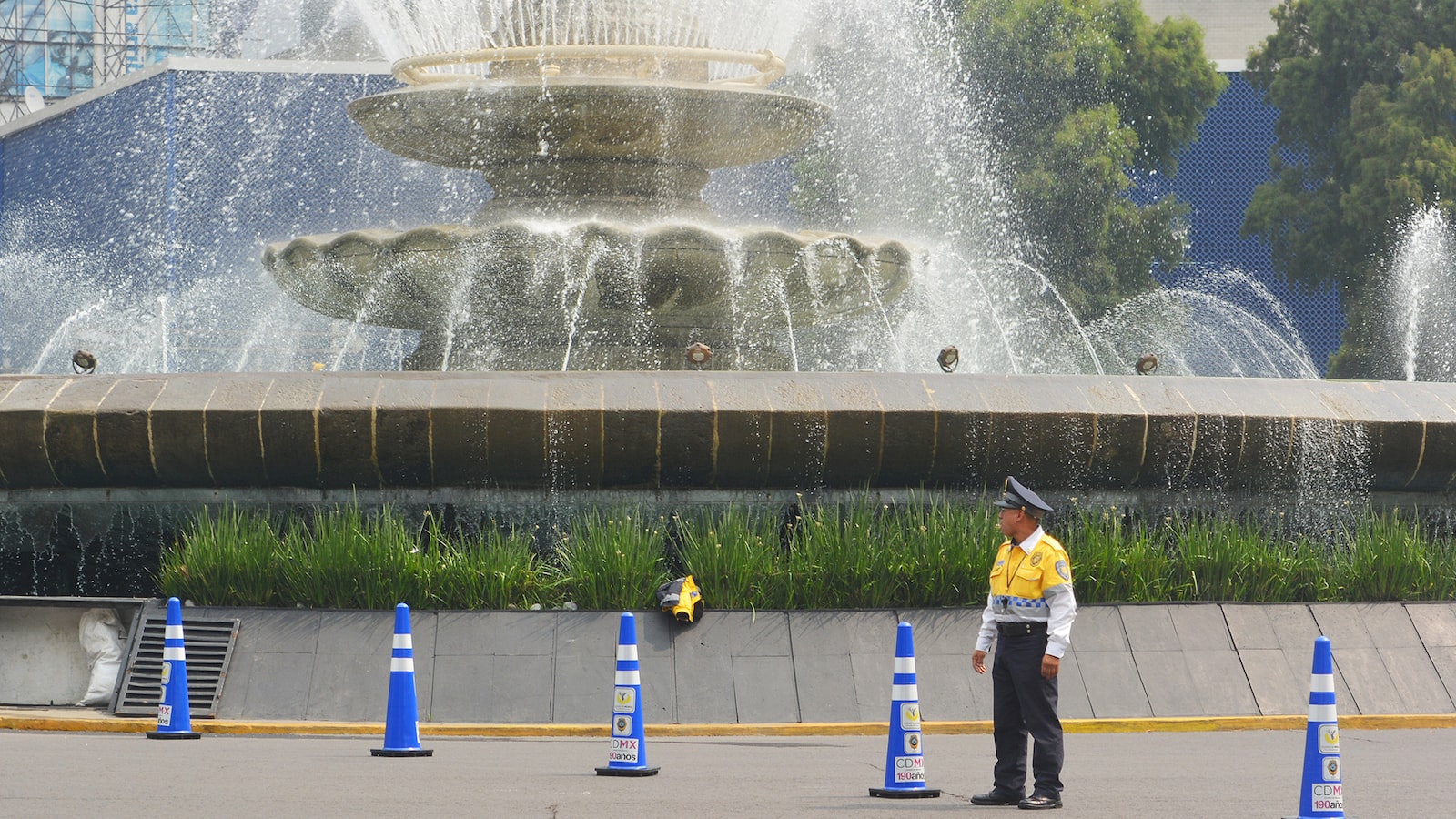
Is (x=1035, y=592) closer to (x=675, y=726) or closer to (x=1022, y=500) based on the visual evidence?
(x=1022, y=500)

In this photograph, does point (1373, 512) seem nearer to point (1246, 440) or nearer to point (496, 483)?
point (1246, 440)

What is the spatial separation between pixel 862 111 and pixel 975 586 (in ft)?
71.7

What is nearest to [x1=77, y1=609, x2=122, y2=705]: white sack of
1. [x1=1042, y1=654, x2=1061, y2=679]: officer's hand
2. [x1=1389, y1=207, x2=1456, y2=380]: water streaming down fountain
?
[x1=1042, y1=654, x2=1061, y2=679]: officer's hand

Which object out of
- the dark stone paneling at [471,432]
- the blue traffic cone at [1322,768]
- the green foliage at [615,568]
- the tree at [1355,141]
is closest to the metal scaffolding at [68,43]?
the tree at [1355,141]

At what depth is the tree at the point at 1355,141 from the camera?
1380 inches

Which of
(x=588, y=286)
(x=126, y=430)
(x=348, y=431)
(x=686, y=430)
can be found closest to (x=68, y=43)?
(x=588, y=286)

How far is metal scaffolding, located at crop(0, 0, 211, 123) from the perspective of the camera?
50656mm

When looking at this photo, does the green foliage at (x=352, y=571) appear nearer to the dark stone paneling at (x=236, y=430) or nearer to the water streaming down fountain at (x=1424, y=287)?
the dark stone paneling at (x=236, y=430)

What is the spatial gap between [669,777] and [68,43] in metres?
48.3

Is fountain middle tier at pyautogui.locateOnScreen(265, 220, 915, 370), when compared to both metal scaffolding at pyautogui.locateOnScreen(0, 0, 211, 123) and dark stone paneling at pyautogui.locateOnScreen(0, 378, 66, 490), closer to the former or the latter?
dark stone paneling at pyautogui.locateOnScreen(0, 378, 66, 490)

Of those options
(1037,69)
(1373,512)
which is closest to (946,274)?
(1037,69)

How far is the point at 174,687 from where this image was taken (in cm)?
925

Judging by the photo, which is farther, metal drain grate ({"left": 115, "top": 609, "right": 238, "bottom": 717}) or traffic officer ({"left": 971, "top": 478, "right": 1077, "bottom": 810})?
metal drain grate ({"left": 115, "top": 609, "right": 238, "bottom": 717})

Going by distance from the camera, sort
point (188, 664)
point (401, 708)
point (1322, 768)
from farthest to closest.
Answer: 1. point (188, 664)
2. point (401, 708)
3. point (1322, 768)
